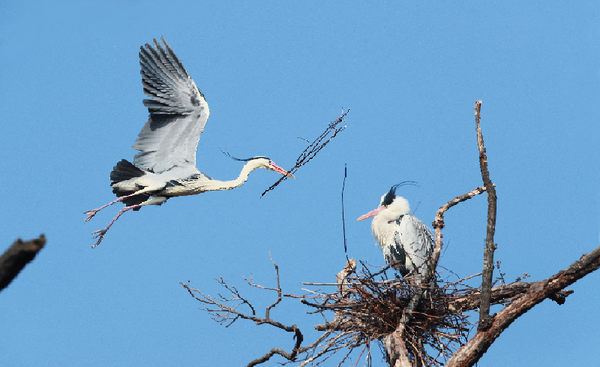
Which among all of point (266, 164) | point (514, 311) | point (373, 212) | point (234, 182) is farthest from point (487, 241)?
point (266, 164)

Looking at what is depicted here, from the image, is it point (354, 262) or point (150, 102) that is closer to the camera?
point (354, 262)

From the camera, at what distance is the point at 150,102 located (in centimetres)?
658

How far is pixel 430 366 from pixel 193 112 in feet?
11.2

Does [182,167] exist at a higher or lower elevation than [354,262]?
higher

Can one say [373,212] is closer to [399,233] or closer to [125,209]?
[399,233]

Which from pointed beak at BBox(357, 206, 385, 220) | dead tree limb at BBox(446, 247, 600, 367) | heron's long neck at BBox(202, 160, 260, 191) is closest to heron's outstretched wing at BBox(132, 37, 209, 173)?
heron's long neck at BBox(202, 160, 260, 191)

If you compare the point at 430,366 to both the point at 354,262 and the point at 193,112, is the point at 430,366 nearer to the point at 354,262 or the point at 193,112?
the point at 354,262

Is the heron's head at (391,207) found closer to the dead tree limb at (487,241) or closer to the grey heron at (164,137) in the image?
the grey heron at (164,137)

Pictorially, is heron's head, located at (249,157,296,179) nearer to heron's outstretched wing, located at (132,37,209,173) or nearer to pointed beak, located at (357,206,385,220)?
heron's outstretched wing, located at (132,37,209,173)

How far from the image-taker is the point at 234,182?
7.06 metres

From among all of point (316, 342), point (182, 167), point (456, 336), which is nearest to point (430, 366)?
point (456, 336)

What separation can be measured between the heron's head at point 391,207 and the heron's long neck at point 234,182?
135cm

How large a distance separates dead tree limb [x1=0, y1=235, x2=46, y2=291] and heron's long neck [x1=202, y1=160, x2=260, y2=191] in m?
5.42

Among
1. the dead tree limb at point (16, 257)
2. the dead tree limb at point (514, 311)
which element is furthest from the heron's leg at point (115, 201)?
the dead tree limb at point (16, 257)
